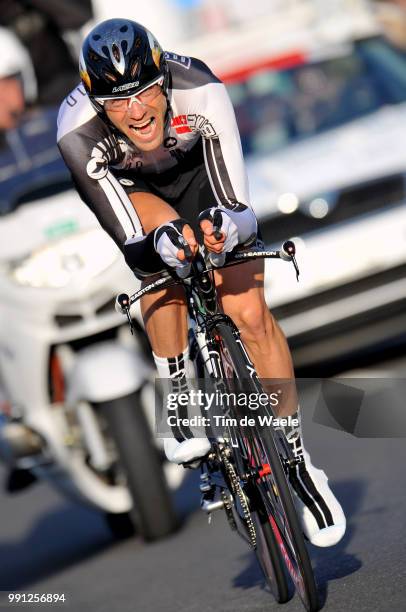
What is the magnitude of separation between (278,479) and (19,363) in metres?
3.07

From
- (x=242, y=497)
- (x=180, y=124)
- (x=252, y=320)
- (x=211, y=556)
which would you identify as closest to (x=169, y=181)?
(x=180, y=124)

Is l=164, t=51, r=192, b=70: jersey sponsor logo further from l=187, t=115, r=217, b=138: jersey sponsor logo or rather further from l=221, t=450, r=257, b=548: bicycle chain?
l=221, t=450, r=257, b=548: bicycle chain

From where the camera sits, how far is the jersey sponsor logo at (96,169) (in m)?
6.33

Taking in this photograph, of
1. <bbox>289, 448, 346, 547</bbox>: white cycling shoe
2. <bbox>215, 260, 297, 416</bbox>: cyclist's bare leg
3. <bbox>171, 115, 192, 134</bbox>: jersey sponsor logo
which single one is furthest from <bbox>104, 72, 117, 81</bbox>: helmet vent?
<bbox>289, 448, 346, 547</bbox>: white cycling shoe

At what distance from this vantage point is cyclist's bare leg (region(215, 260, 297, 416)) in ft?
21.0

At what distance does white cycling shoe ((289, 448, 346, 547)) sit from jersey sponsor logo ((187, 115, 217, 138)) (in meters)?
1.39

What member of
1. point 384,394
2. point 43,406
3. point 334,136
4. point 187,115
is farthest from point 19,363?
point 334,136

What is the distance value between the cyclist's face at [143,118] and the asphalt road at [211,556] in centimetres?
195

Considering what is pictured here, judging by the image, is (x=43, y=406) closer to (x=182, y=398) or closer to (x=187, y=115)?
(x=182, y=398)

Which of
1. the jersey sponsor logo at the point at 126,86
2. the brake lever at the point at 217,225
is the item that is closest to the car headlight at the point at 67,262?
the jersey sponsor logo at the point at 126,86

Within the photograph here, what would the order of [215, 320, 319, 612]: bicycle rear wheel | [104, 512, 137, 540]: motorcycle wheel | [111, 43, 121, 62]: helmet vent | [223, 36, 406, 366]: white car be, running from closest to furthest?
[215, 320, 319, 612]: bicycle rear wheel
[111, 43, 121, 62]: helmet vent
[104, 512, 137, 540]: motorcycle wheel
[223, 36, 406, 366]: white car

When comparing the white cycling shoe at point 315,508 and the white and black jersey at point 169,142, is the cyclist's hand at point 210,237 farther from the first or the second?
the white cycling shoe at point 315,508

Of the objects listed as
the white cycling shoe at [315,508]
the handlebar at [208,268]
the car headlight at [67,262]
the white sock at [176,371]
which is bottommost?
the white cycling shoe at [315,508]

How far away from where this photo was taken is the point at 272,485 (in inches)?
234
